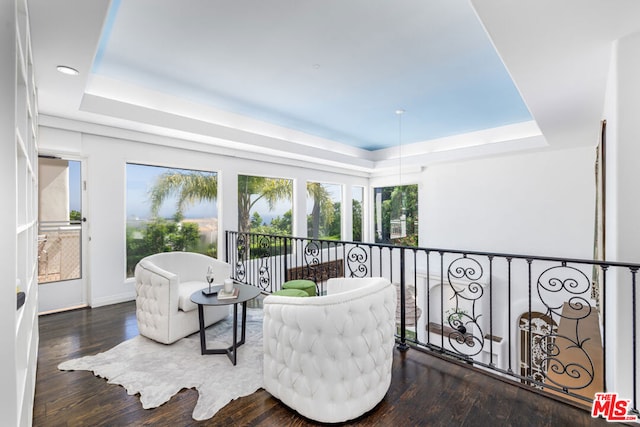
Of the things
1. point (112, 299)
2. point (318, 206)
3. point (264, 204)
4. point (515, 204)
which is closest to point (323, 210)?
point (318, 206)

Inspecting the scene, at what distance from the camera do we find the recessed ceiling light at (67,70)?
2436mm

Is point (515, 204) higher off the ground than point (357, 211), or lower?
higher

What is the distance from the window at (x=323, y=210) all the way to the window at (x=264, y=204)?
2.23 ft

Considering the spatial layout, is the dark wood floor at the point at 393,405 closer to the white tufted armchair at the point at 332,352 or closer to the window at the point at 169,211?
the white tufted armchair at the point at 332,352

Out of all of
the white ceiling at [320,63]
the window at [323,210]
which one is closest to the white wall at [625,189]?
the white ceiling at [320,63]

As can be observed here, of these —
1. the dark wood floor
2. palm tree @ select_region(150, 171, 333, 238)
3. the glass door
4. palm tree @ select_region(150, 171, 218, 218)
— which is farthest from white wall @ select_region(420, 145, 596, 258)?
the glass door

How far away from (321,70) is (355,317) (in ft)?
9.16

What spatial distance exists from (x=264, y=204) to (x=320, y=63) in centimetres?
349

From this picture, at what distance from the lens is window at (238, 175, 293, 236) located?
18.8 feet

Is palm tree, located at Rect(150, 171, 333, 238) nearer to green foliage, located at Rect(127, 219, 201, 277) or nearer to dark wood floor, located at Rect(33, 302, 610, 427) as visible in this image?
green foliage, located at Rect(127, 219, 201, 277)

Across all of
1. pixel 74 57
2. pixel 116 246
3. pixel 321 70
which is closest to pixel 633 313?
pixel 321 70

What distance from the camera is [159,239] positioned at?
15.1 feet

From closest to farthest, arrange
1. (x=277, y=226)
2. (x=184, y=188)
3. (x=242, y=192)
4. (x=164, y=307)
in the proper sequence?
(x=164, y=307)
(x=184, y=188)
(x=242, y=192)
(x=277, y=226)

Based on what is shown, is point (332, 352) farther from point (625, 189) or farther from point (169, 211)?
point (169, 211)
